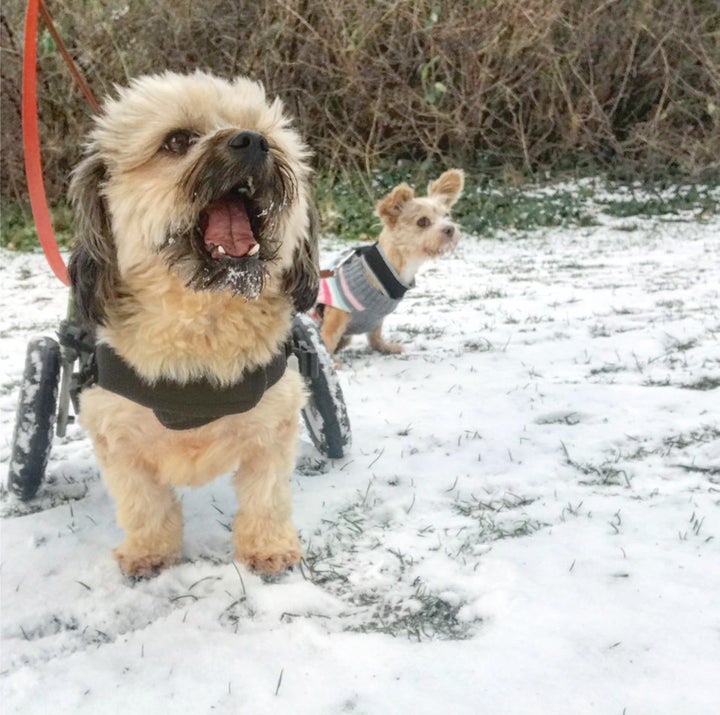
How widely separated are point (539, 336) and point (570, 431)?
1.91 m

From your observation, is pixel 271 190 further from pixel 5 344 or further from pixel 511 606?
pixel 5 344

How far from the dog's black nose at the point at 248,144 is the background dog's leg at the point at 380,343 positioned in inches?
127

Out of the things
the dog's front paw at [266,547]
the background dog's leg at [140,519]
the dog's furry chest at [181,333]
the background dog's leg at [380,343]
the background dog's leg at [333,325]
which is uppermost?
the dog's furry chest at [181,333]

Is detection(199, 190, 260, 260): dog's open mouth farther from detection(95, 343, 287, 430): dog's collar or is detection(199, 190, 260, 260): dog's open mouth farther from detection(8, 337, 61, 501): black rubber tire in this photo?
detection(8, 337, 61, 501): black rubber tire

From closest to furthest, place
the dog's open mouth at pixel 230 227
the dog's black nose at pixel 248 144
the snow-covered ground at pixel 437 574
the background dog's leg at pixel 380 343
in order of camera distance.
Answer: the snow-covered ground at pixel 437 574 → the dog's black nose at pixel 248 144 → the dog's open mouth at pixel 230 227 → the background dog's leg at pixel 380 343

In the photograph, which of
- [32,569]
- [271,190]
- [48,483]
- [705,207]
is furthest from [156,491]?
[705,207]

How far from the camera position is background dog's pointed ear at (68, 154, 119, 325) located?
2215mm

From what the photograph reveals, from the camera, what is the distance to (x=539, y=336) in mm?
5191

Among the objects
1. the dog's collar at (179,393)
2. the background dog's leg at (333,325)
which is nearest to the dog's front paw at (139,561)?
the dog's collar at (179,393)

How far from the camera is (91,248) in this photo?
2.21m

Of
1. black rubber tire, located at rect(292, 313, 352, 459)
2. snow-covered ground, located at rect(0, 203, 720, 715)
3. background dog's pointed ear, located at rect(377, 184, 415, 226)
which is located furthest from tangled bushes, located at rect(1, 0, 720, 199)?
black rubber tire, located at rect(292, 313, 352, 459)

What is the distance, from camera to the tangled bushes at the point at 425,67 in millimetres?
10750

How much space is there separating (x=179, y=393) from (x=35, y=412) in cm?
88

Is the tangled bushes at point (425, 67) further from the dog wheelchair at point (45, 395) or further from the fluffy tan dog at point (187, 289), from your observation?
the fluffy tan dog at point (187, 289)
